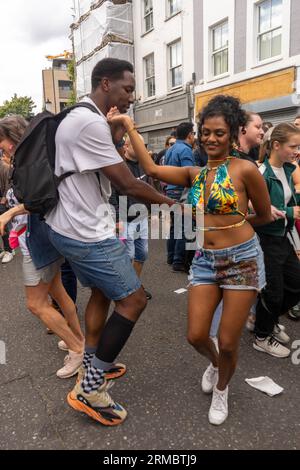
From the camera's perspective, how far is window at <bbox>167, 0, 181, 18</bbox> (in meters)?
12.9

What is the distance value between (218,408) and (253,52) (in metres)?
10.4

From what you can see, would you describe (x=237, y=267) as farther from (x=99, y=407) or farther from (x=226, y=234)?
(x=99, y=407)

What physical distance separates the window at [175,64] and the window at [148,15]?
1709 mm

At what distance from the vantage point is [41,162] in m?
2.01

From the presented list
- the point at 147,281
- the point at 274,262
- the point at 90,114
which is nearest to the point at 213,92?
the point at 147,281

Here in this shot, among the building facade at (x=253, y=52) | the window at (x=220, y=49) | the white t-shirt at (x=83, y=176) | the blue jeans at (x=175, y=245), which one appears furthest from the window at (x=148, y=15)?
the white t-shirt at (x=83, y=176)

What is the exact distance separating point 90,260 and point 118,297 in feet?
0.87

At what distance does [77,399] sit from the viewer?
223cm

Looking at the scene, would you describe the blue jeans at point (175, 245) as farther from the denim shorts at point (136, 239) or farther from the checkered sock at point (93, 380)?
the checkered sock at point (93, 380)

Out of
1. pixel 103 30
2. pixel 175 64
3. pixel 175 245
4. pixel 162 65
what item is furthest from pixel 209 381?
pixel 103 30

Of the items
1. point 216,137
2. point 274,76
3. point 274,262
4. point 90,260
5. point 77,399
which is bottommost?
point 77,399

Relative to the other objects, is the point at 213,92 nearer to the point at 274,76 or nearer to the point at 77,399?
the point at 274,76

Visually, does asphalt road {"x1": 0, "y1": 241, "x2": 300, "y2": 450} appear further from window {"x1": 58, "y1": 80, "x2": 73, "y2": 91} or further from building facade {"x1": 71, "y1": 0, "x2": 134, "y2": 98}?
window {"x1": 58, "y1": 80, "x2": 73, "y2": 91}

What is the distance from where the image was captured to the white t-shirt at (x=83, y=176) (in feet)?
6.16
